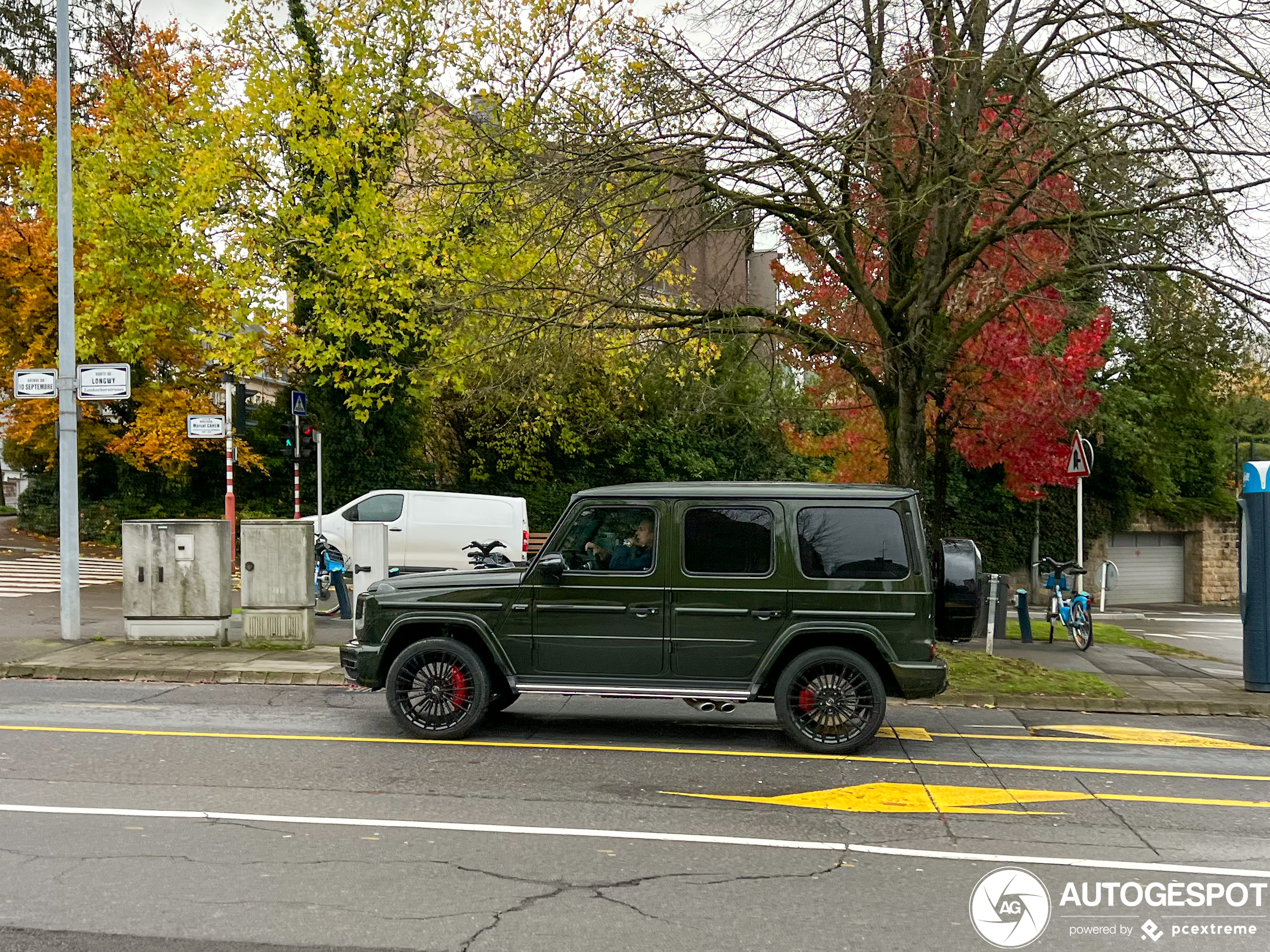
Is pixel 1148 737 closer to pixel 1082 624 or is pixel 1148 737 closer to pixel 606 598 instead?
pixel 606 598

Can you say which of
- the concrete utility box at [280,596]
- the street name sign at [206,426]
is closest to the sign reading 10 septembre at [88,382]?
the concrete utility box at [280,596]

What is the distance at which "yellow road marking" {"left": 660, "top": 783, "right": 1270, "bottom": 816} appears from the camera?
672 centimetres

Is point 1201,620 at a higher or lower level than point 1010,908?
lower

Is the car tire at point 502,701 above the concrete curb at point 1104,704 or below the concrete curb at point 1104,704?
above

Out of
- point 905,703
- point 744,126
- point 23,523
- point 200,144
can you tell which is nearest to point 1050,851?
point 905,703

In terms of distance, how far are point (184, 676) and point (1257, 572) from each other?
442 inches

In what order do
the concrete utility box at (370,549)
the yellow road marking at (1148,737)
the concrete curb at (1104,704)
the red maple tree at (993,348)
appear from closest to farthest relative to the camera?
the yellow road marking at (1148,737) → the concrete curb at (1104,704) → the red maple tree at (993,348) → the concrete utility box at (370,549)

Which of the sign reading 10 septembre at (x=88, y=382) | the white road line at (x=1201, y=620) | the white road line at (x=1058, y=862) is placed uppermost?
the sign reading 10 septembre at (x=88, y=382)

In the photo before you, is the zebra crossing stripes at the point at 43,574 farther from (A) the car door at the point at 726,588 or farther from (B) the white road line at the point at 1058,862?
(B) the white road line at the point at 1058,862

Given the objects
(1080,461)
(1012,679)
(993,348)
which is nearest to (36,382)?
(1012,679)

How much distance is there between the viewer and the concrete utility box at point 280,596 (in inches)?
515

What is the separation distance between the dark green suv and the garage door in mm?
24218

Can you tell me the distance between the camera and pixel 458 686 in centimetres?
850

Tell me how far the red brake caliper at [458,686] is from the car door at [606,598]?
0.62 m
